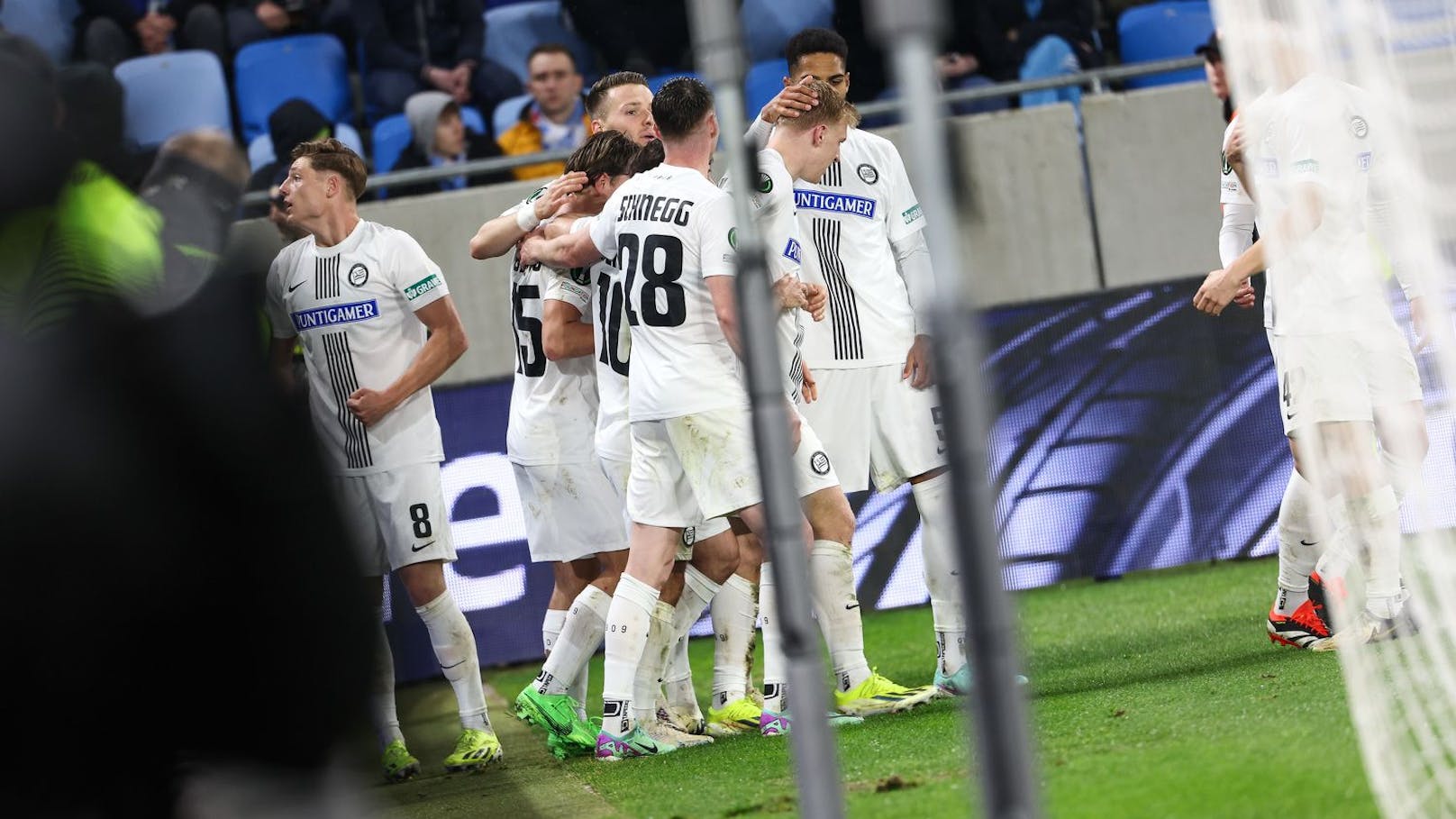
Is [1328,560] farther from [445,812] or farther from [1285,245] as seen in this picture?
[445,812]

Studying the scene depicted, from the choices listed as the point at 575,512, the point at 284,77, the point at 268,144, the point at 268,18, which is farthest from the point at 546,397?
the point at 268,18

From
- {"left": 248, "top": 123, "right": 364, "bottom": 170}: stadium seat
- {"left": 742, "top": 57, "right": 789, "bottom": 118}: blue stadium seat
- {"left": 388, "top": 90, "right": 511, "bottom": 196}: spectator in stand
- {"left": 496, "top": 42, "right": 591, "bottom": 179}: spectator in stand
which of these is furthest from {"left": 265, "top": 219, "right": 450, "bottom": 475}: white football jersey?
{"left": 742, "top": 57, "right": 789, "bottom": 118}: blue stadium seat

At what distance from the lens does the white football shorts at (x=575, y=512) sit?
6461 millimetres

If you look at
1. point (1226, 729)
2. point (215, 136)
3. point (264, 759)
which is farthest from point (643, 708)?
point (264, 759)

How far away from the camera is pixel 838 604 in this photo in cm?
591

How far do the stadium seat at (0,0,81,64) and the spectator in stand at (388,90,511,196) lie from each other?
334 inches

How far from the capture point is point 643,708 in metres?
5.85

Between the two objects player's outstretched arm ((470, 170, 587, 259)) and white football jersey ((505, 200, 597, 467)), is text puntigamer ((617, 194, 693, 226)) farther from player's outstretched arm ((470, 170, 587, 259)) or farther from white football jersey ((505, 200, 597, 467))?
white football jersey ((505, 200, 597, 467))

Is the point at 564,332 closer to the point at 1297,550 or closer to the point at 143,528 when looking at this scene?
the point at 1297,550

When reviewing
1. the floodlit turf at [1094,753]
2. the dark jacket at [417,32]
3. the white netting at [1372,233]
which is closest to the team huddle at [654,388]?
the floodlit turf at [1094,753]

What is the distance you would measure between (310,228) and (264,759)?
511cm

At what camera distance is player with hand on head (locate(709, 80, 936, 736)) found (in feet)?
18.8

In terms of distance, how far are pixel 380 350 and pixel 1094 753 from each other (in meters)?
3.19

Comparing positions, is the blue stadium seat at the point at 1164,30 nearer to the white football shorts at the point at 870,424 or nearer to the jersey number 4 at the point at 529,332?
the white football shorts at the point at 870,424
